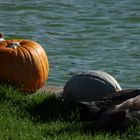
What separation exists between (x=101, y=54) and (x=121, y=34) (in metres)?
2.11

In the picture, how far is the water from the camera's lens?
42.3 ft

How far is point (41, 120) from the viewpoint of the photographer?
8.20 meters

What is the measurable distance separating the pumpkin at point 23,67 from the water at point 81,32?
236cm

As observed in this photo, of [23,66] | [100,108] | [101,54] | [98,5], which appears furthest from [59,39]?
[100,108]

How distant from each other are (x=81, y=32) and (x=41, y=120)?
823cm

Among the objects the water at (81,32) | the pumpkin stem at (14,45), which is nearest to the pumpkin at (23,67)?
the pumpkin stem at (14,45)

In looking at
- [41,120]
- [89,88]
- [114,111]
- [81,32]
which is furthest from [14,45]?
[81,32]

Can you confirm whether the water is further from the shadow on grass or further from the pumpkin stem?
the shadow on grass

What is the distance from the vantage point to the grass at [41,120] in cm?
728

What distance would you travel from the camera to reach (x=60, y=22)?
17469 mm

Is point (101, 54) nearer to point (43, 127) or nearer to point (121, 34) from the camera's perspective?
point (121, 34)

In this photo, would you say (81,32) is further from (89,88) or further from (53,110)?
(53,110)

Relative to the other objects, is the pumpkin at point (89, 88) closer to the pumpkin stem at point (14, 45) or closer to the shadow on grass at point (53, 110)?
the shadow on grass at point (53, 110)

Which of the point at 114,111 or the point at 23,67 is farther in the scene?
the point at 23,67
